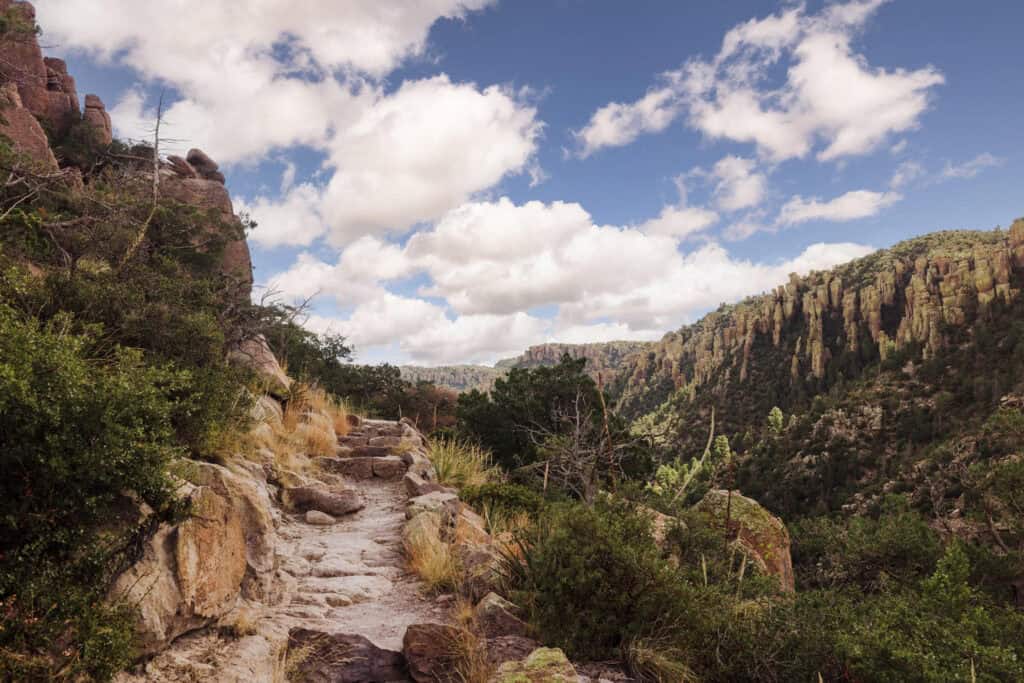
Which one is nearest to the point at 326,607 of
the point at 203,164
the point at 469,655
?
the point at 469,655

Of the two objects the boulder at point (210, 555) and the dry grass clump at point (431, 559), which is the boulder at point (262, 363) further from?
the boulder at point (210, 555)

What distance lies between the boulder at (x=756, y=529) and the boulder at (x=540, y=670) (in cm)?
878

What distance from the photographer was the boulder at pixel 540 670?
338 centimetres

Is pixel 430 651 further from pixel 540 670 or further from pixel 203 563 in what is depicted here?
pixel 203 563

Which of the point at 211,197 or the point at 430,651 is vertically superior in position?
the point at 211,197

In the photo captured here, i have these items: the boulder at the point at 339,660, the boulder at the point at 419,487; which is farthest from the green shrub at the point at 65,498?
the boulder at the point at 419,487

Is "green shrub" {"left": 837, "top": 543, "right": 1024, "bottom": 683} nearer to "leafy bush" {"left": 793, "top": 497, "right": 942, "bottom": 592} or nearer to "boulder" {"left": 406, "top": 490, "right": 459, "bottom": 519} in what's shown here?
"boulder" {"left": 406, "top": 490, "right": 459, "bottom": 519}

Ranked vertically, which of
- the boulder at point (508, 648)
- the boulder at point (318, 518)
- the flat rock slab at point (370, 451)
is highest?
the flat rock slab at point (370, 451)

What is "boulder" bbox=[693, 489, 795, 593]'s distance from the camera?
11.9 meters

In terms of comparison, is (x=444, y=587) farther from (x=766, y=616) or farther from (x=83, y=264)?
(x=83, y=264)

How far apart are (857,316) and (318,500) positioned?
110920 mm

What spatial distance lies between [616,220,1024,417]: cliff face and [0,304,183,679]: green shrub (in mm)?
81816

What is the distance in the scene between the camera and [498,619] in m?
4.84

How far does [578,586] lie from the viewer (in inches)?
188
